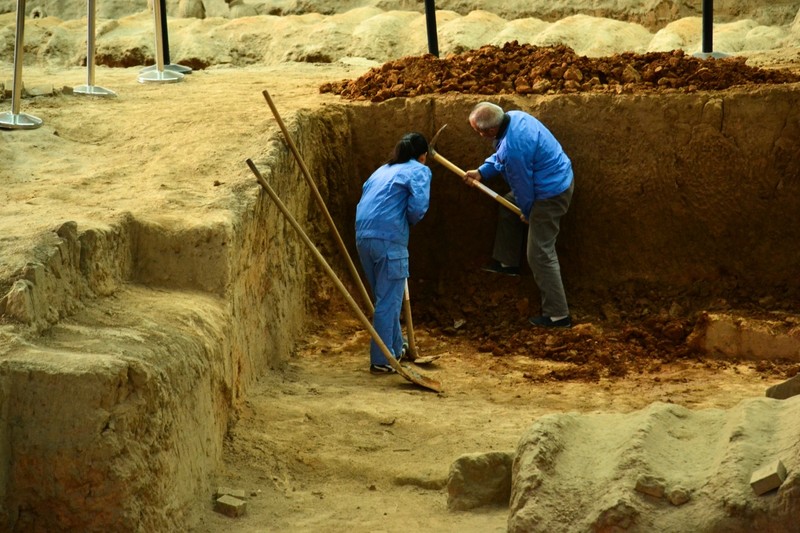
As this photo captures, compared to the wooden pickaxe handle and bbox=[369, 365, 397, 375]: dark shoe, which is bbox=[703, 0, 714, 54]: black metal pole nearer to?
the wooden pickaxe handle

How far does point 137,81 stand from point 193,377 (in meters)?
5.38

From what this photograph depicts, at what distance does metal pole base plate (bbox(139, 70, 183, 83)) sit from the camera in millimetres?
9789

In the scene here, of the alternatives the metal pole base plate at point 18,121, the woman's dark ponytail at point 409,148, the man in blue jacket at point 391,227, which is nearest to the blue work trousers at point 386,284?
the man in blue jacket at point 391,227

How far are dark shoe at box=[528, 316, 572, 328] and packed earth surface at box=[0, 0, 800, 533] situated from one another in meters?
0.09

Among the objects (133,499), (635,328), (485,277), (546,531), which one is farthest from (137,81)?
(546,531)

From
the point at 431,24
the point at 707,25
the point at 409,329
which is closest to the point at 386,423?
the point at 409,329

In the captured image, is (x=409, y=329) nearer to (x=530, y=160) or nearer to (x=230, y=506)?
(x=530, y=160)

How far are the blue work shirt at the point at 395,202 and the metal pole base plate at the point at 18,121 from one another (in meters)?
2.30

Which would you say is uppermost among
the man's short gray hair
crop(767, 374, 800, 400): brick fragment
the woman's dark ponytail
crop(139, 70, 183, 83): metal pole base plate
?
crop(139, 70, 183, 83): metal pole base plate

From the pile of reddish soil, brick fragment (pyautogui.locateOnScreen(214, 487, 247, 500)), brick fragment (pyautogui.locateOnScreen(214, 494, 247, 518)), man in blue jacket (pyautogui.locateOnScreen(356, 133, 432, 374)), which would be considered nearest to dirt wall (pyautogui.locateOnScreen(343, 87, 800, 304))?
the pile of reddish soil

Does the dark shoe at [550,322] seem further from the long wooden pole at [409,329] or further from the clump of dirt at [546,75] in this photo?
the clump of dirt at [546,75]

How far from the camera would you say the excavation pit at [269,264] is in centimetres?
445

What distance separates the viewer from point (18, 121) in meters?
7.72

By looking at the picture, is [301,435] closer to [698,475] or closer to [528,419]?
[528,419]
